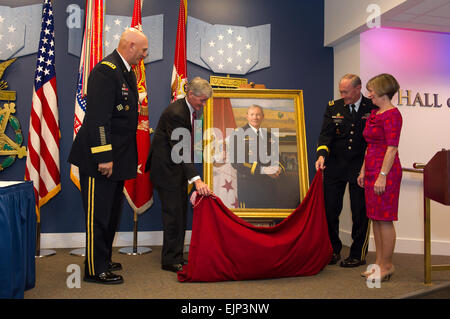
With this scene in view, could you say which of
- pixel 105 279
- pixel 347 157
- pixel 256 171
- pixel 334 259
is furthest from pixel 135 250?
pixel 347 157

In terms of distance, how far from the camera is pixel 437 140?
419cm

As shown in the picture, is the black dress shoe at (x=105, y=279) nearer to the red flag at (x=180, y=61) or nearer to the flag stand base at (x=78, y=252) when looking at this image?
the flag stand base at (x=78, y=252)

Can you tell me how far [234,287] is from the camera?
104 inches

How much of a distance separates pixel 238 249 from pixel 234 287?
0.26 metres

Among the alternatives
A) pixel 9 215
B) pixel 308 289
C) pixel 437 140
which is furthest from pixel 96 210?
pixel 437 140

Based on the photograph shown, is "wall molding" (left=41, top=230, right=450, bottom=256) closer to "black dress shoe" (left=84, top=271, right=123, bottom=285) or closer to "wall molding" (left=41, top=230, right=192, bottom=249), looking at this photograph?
"wall molding" (left=41, top=230, right=192, bottom=249)

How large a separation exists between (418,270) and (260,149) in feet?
5.55

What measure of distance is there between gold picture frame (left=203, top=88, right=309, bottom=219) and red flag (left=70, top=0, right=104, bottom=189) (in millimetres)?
1179

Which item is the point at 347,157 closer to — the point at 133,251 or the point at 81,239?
the point at 133,251

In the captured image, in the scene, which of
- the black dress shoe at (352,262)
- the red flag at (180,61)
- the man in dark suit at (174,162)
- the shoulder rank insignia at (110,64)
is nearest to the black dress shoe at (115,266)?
the man in dark suit at (174,162)

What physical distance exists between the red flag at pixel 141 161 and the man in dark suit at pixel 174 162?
2.27 feet

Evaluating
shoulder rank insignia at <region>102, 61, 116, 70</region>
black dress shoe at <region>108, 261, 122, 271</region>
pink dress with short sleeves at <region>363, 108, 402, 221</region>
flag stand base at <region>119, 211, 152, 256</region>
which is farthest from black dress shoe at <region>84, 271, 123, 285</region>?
pink dress with short sleeves at <region>363, 108, 402, 221</region>

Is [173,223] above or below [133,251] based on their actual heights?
above
